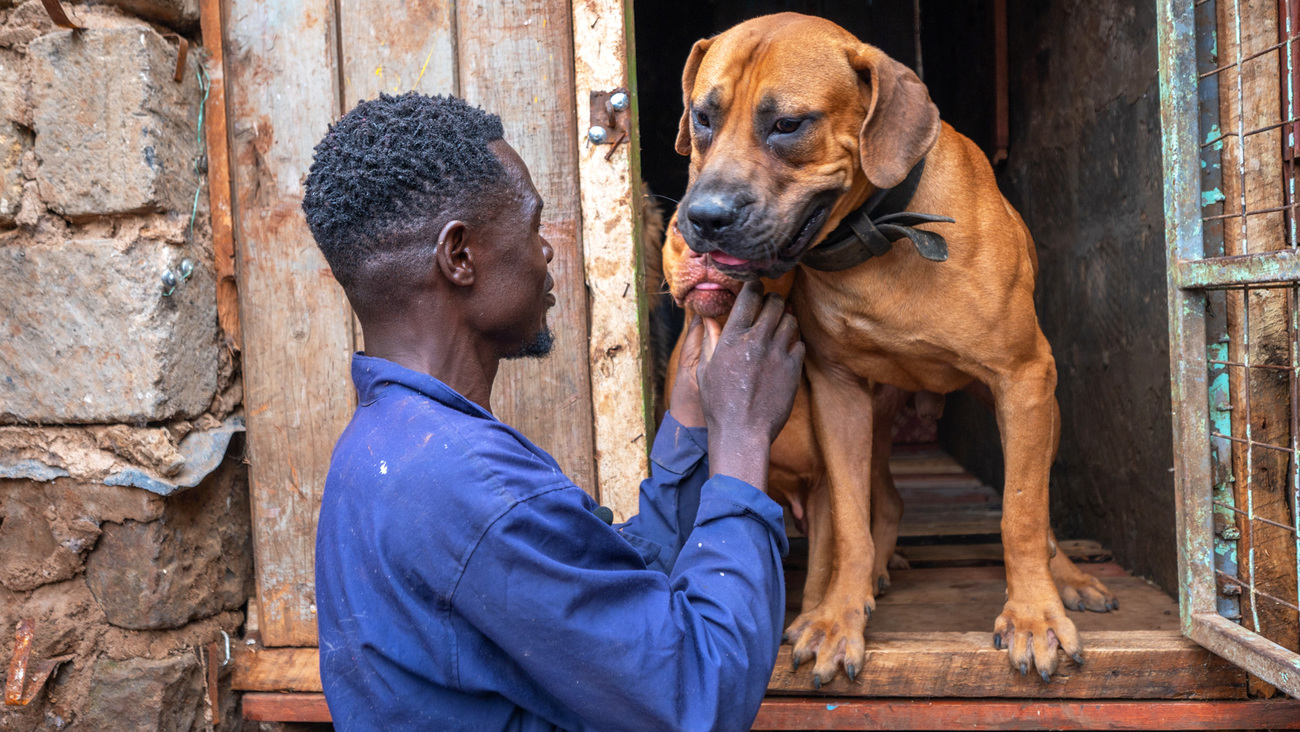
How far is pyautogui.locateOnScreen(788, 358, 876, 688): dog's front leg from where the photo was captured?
2.28 metres

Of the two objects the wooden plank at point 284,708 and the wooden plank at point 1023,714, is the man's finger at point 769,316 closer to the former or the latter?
the wooden plank at point 1023,714

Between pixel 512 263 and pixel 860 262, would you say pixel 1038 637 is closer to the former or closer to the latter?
pixel 860 262

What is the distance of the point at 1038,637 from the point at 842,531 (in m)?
0.53

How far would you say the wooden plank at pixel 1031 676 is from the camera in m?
2.25

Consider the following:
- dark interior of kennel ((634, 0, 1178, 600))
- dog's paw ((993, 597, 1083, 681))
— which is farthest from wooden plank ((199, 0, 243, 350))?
dark interior of kennel ((634, 0, 1178, 600))

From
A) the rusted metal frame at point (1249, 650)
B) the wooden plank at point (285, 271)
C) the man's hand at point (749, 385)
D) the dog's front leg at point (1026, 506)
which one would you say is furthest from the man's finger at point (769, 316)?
the wooden plank at point (285, 271)

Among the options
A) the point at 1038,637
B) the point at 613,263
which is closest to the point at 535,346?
the point at 613,263

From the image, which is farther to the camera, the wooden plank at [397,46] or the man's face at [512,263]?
the wooden plank at [397,46]

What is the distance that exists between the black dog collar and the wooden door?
691 millimetres

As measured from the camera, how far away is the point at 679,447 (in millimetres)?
1942

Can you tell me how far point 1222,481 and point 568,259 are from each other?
180cm

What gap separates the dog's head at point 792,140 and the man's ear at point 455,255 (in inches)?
21.8

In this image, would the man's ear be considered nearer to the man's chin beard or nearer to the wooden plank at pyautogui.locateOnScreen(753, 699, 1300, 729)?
the man's chin beard

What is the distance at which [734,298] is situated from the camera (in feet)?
7.18
